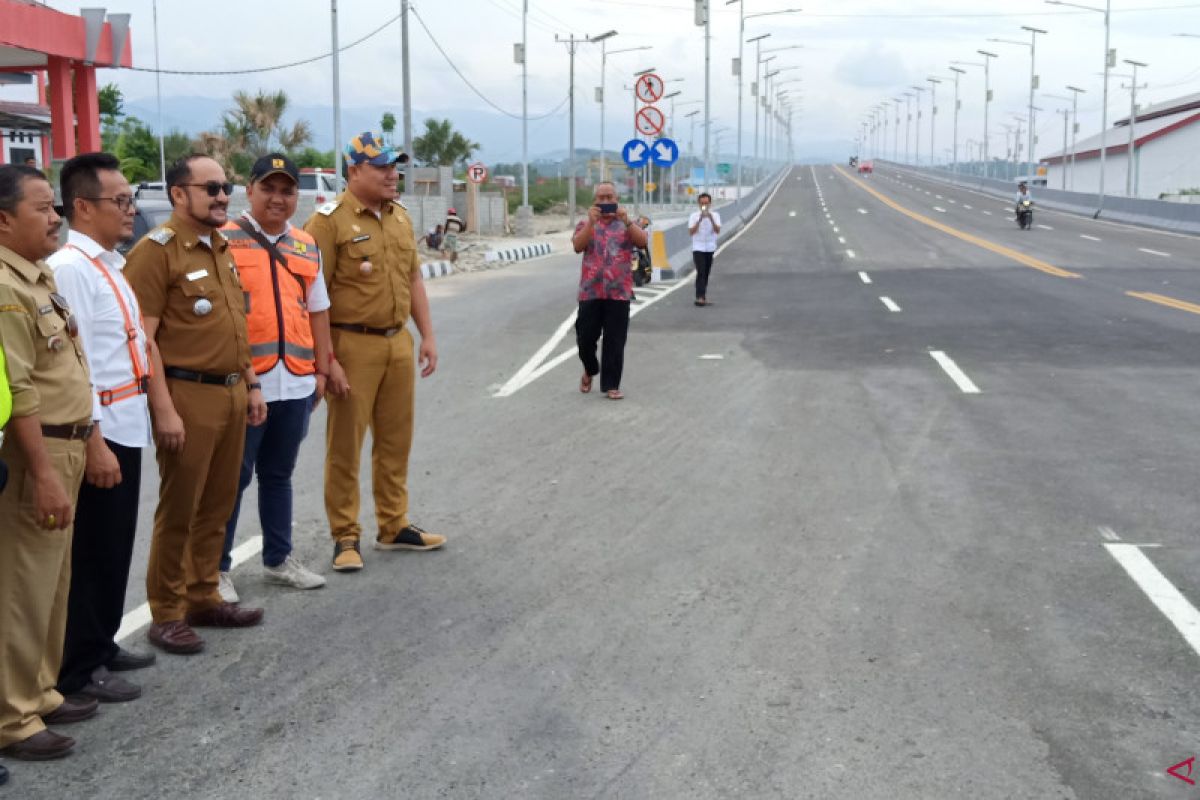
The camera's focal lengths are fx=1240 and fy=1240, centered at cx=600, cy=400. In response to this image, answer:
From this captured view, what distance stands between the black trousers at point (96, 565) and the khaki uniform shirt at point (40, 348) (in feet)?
1.58

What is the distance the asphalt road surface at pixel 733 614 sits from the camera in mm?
3828

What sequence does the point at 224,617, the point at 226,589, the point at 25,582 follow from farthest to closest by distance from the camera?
Answer: the point at 226,589
the point at 224,617
the point at 25,582

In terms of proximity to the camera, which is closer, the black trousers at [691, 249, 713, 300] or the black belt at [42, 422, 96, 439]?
the black belt at [42, 422, 96, 439]

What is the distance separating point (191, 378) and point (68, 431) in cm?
93

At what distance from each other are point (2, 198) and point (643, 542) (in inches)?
139

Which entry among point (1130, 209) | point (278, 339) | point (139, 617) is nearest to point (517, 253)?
point (1130, 209)

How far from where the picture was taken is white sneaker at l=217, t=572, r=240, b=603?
530cm

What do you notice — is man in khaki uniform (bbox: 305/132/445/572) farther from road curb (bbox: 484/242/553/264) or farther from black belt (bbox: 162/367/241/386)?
road curb (bbox: 484/242/553/264)

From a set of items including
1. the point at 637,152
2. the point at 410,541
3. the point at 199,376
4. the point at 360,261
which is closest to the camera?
the point at 199,376

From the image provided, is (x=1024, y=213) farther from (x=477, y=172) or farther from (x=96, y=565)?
(x=96, y=565)

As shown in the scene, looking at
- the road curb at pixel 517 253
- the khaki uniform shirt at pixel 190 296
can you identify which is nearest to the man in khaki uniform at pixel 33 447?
the khaki uniform shirt at pixel 190 296

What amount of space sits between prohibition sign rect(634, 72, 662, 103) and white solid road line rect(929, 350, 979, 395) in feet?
31.7

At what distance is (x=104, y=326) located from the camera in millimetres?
4199

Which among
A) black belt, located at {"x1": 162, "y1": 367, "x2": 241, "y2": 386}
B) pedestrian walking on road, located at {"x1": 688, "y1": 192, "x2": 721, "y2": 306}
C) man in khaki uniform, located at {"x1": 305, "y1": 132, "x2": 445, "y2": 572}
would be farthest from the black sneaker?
pedestrian walking on road, located at {"x1": 688, "y1": 192, "x2": 721, "y2": 306}
